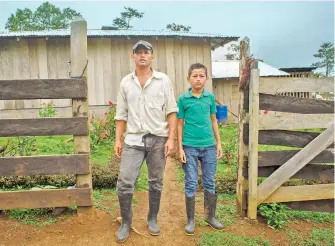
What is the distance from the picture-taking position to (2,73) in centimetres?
1130

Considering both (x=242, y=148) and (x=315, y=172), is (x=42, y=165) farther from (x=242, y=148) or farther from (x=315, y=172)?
(x=315, y=172)

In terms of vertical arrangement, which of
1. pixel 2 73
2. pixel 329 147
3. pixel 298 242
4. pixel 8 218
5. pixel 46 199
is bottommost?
pixel 298 242

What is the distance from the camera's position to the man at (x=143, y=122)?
3492mm

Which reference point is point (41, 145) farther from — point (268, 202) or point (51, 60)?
point (268, 202)

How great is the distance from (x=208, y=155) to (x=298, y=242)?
153cm

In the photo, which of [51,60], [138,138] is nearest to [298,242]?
[138,138]

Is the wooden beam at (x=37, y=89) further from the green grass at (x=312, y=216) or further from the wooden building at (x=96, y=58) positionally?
the wooden building at (x=96, y=58)

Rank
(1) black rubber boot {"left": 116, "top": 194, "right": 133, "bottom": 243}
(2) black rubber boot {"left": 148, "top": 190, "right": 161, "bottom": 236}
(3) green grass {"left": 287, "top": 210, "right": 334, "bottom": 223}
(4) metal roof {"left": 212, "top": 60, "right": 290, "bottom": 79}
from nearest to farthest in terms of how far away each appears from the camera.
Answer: (1) black rubber boot {"left": 116, "top": 194, "right": 133, "bottom": 243} < (2) black rubber boot {"left": 148, "top": 190, "right": 161, "bottom": 236} < (3) green grass {"left": 287, "top": 210, "right": 334, "bottom": 223} < (4) metal roof {"left": 212, "top": 60, "right": 290, "bottom": 79}

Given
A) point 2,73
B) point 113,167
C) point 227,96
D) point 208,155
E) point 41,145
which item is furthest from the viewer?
point 227,96

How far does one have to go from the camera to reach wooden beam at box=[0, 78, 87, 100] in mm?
3746

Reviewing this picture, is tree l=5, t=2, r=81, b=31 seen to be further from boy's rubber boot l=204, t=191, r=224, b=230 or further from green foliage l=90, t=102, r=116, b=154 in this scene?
boy's rubber boot l=204, t=191, r=224, b=230

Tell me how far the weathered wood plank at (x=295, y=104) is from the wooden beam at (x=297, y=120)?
0.07 meters

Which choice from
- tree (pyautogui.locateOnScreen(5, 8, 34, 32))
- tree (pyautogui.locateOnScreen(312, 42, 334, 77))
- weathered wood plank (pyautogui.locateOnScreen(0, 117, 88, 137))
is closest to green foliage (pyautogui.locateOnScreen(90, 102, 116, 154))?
weathered wood plank (pyautogui.locateOnScreen(0, 117, 88, 137))

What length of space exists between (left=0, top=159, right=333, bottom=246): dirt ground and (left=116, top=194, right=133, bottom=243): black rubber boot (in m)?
0.08
